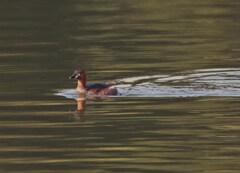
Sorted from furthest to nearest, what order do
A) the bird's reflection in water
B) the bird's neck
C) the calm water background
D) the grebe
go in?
1. the bird's neck
2. the grebe
3. the bird's reflection in water
4. the calm water background

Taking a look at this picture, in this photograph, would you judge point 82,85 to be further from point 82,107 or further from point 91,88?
point 82,107

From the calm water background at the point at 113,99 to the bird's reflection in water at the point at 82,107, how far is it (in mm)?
31

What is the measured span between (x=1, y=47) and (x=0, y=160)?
1309cm

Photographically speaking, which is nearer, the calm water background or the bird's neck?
the calm water background

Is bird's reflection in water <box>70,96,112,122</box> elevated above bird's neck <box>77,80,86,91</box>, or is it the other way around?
bird's neck <box>77,80,86,91</box>

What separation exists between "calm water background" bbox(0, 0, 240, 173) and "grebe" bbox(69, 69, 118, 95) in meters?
0.25

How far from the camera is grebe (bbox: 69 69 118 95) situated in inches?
730

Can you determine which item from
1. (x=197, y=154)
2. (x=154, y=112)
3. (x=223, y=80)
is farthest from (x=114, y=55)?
(x=197, y=154)

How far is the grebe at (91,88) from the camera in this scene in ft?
60.8

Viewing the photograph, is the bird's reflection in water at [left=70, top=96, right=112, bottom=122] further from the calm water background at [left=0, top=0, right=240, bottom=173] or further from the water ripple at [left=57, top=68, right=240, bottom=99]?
the water ripple at [left=57, top=68, right=240, bottom=99]

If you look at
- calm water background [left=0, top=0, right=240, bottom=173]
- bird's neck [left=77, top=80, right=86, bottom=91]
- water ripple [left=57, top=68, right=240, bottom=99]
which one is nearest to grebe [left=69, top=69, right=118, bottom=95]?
bird's neck [left=77, top=80, right=86, bottom=91]

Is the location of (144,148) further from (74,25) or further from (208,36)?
(74,25)

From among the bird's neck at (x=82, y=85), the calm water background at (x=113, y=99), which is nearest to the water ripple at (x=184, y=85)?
the bird's neck at (x=82, y=85)

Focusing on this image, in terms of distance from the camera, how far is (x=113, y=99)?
723 inches
